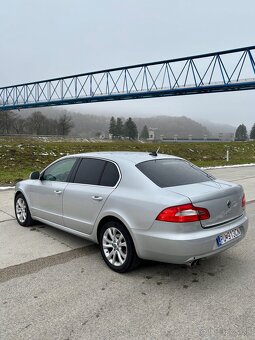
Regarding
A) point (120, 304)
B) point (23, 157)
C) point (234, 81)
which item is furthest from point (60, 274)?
point (234, 81)

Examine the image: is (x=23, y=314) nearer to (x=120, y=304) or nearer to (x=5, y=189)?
(x=120, y=304)

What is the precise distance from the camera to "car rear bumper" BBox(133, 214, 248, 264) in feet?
11.7

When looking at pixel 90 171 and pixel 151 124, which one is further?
pixel 151 124

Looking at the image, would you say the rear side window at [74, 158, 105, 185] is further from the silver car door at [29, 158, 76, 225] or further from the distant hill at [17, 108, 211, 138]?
the distant hill at [17, 108, 211, 138]

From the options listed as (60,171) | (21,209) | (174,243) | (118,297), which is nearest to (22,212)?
(21,209)

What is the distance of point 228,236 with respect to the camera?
4.01 m

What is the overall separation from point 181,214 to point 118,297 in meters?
1.14

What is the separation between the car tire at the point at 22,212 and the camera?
618 centimetres

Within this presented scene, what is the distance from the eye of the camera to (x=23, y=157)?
18547mm

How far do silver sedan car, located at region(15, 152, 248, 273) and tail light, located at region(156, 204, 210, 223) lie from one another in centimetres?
1

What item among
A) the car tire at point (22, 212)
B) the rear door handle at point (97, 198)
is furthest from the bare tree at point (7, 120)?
the rear door handle at point (97, 198)

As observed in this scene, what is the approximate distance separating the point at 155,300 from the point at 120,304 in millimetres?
386

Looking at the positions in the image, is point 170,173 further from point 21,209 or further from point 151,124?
point 151,124

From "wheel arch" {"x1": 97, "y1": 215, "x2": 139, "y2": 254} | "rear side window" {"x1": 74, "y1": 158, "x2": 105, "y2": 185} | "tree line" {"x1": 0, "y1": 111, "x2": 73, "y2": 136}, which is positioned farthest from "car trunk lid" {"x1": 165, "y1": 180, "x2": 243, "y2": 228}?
"tree line" {"x1": 0, "y1": 111, "x2": 73, "y2": 136}
